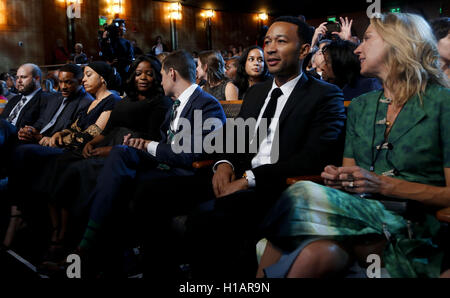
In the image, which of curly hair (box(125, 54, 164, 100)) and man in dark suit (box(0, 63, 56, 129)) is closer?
curly hair (box(125, 54, 164, 100))

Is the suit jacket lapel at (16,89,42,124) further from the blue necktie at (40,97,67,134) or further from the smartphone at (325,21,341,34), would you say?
the smartphone at (325,21,341,34)

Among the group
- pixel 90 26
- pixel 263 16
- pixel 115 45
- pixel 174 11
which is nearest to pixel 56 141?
pixel 115 45

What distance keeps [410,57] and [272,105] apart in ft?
1.99

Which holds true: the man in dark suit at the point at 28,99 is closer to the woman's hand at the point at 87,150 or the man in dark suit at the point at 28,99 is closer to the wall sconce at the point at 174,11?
the woman's hand at the point at 87,150

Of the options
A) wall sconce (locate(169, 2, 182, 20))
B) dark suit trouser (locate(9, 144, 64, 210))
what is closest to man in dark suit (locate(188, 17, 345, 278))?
dark suit trouser (locate(9, 144, 64, 210))

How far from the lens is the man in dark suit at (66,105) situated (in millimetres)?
3287

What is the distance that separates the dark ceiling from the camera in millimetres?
13070

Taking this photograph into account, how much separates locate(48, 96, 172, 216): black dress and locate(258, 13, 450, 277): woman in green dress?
1.36 m

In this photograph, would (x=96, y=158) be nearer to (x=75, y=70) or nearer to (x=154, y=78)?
(x=154, y=78)

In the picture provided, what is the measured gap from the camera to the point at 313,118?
1.76 metres
